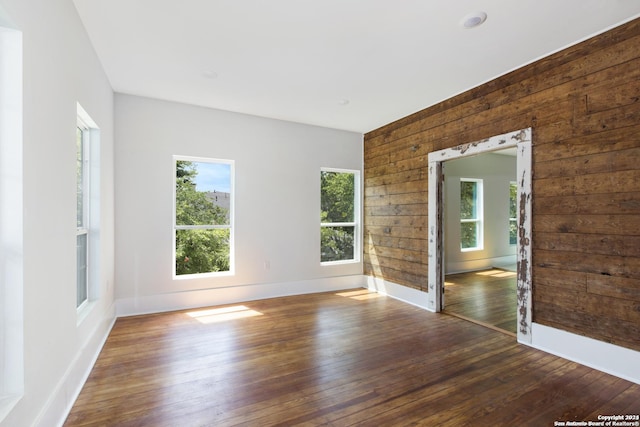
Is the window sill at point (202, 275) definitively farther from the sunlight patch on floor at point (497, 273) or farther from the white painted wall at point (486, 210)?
the sunlight patch on floor at point (497, 273)

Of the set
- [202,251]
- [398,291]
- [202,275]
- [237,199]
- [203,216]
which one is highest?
[237,199]

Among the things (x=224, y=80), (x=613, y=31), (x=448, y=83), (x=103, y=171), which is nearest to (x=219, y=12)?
(x=224, y=80)

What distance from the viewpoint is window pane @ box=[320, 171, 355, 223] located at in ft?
17.5

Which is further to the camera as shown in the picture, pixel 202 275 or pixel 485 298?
pixel 485 298

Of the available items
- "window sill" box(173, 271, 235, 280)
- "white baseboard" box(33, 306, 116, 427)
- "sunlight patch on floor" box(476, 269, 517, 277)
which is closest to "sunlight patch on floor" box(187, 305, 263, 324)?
"window sill" box(173, 271, 235, 280)

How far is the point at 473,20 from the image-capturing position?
2.32 meters

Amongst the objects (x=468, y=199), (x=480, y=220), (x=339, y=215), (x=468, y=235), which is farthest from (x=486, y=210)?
(x=339, y=215)

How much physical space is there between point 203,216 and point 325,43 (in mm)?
2888

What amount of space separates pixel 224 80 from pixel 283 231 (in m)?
2.36

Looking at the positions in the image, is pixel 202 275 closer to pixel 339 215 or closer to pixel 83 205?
pixel 83 205

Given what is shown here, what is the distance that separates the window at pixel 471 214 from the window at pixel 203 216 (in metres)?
5.10

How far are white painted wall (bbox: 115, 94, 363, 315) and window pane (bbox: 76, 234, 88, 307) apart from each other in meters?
1.01

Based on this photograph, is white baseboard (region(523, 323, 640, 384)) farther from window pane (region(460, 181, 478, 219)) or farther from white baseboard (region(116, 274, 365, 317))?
window pane (region(460, 181, 478, 219))

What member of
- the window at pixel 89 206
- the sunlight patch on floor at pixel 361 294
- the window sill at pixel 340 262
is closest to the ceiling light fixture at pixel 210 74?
the window at pixel 89 206
